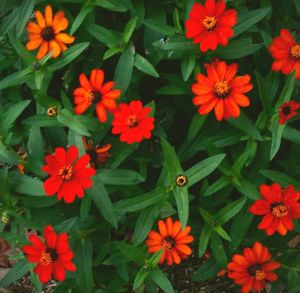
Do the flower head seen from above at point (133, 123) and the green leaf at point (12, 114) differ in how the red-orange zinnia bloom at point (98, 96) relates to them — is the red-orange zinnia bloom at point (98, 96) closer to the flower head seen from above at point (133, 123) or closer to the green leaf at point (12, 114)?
the flower head seen from above at point (133, 123)

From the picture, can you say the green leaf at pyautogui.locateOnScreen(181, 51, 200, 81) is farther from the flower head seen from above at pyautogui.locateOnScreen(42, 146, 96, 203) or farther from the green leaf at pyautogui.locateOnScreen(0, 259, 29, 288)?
the green leaf at pyautogui.locateOnScreen(0, 259, 29, 288)

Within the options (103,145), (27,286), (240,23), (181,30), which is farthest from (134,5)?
(27,286)

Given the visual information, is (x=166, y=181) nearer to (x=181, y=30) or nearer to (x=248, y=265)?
(x=248, y=265)

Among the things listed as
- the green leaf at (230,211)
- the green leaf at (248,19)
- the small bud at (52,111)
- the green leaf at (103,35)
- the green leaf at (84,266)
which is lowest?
the green leaf at (84,266)

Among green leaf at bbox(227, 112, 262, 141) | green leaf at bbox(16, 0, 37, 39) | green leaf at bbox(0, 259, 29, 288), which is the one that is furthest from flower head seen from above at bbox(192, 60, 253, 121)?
green leaf at bbox(0, 259, 29, 288)

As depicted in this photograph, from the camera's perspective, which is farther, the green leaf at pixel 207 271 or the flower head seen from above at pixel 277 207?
the green leaf at pixel 207 271

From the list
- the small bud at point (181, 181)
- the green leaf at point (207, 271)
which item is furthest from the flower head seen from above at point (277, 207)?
the green leaf at point (207, 271)

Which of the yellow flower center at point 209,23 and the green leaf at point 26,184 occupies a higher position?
the yellow flower center at point 209,23
